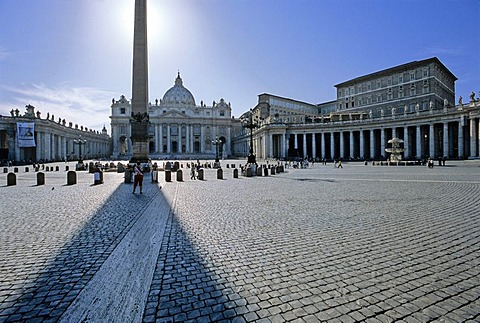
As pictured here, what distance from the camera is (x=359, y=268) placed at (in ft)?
14.3

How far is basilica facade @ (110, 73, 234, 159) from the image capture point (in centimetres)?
9969

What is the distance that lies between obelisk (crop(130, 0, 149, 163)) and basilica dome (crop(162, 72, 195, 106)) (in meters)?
90.1

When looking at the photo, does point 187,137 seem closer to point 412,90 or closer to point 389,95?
point 389,95

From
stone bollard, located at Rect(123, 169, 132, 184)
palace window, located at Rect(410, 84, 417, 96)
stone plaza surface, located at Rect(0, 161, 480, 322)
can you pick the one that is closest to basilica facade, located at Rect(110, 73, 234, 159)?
palace window, located at Rect(410, 84, 417, 96)

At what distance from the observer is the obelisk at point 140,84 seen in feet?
80.2

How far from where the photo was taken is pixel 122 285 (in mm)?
3871

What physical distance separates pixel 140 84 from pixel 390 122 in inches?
1788

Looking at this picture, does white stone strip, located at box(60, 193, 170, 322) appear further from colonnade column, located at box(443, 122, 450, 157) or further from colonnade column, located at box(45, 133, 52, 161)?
colonnade column, located at box(45, 133, 52, 161)

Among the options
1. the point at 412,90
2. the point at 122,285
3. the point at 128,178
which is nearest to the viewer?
the point at 122,285

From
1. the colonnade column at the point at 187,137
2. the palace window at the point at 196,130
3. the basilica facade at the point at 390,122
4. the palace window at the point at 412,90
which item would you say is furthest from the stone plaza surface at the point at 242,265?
the palace window at the point at 196,130

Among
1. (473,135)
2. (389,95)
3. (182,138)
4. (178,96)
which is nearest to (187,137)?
(182,138)

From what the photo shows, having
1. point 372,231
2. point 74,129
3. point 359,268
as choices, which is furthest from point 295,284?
point 74,129

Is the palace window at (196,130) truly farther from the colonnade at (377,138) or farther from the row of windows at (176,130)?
the colonnade at (377,138)

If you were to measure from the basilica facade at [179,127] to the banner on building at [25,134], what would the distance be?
44.0 metres
